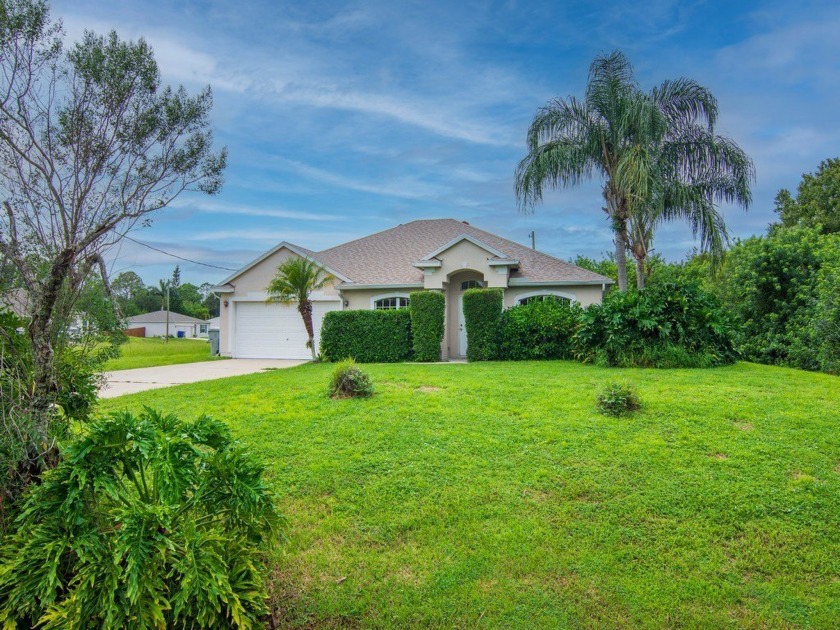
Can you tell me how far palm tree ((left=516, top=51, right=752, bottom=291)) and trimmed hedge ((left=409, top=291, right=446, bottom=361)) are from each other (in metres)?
4.36

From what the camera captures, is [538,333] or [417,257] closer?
[538,333]

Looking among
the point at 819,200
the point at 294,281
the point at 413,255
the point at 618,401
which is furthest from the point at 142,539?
the point at 819,200

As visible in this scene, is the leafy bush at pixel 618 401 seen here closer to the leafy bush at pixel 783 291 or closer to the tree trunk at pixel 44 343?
the tree trunk at pixel 44 343

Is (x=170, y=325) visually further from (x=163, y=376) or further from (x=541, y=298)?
(x=541, y=298)

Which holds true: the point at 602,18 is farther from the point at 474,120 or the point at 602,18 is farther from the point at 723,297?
the point at 723,297

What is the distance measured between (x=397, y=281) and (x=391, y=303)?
91 centimetres

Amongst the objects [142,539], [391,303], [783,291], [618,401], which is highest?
[783,291]

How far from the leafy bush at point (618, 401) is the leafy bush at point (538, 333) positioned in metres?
6.97

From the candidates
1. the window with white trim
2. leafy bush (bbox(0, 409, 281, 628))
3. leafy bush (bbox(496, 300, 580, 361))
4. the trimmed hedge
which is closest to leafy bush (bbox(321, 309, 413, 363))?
the trimmed hedge

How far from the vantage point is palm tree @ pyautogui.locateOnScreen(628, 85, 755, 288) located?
14.0 meters

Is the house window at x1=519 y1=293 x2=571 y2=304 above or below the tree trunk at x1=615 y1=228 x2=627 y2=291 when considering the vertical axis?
below

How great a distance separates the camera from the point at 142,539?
266cm

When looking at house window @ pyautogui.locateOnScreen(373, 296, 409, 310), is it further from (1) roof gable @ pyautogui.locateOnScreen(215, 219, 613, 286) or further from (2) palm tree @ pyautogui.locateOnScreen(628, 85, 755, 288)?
(2) palm tree @ pyautogui.locateOnScreen(628, 85, 755, 288)

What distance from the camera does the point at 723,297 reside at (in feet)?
55.3
